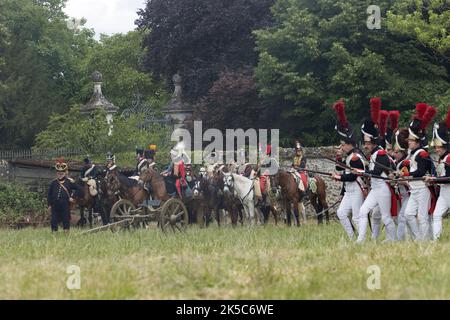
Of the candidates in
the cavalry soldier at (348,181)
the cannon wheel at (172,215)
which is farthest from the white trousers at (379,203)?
the cannon wheel at (172,215)

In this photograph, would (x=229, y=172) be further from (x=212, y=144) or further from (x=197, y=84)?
(x=197, y=84)

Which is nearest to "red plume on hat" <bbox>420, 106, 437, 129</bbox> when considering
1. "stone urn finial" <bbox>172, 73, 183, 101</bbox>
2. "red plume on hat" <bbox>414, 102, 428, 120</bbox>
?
"red plume on hat" <bbox>414, 102, 428, 120</bbox>

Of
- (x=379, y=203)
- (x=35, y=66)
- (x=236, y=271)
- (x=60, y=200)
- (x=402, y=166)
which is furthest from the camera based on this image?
(x=35, y=66)

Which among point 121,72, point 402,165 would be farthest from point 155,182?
point 121,72

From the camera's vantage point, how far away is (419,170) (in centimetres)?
1581

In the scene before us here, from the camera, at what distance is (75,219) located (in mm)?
29281

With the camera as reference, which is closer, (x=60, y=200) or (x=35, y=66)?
(x=60, y=200)

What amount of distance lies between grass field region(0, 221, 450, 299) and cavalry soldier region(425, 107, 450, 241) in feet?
1.88

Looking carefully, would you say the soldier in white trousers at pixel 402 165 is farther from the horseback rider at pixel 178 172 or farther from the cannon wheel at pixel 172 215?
the horseback rider at pixel 178 172

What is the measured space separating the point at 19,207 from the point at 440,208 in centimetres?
1793

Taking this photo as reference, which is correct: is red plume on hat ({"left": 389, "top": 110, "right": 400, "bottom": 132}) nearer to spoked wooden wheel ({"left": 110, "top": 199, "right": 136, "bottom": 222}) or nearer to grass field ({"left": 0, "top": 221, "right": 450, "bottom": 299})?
grass field ({"left": 0, "top": 221, "right": 450, "bottom": 299})

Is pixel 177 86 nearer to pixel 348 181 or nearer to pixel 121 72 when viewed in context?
pixel 121 72

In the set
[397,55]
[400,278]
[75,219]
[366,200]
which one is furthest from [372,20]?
[400,278]

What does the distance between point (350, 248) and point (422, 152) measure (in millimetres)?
2800
